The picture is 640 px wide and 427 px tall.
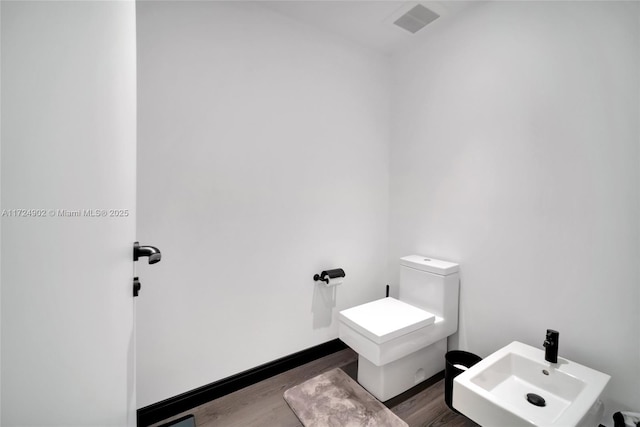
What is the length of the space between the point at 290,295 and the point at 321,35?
1.94m

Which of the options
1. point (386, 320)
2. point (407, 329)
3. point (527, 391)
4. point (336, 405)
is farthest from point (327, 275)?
point (527, 391)

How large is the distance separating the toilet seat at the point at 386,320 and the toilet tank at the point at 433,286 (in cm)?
8

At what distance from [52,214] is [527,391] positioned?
1817 mm

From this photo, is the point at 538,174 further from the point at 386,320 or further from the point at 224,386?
the point at 224,386

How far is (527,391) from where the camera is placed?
1.23 meters

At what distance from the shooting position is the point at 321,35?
1.91 metres

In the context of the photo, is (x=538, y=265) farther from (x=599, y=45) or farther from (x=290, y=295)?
(x=290, y=295)

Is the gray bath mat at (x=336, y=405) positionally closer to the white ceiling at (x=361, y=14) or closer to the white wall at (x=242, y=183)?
the white wall at (x=242, y=183)

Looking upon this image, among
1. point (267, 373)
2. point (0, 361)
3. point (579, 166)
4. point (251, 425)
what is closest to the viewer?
point (0, 361)

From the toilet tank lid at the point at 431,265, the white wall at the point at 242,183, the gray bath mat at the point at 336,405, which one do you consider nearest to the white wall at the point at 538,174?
the toilet tank lid at the point at 431,265

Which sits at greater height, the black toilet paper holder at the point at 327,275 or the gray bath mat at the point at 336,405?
the black toilet paper holder at the point at 327,275

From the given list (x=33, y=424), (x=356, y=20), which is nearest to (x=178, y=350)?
(x=33, y=424)

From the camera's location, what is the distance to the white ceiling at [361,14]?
5.42 ft

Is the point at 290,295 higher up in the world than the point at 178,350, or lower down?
higher up
